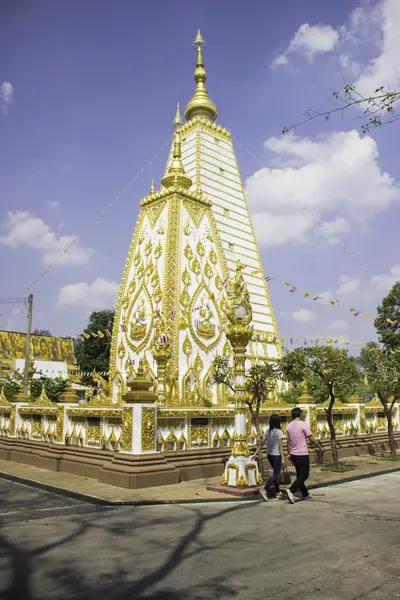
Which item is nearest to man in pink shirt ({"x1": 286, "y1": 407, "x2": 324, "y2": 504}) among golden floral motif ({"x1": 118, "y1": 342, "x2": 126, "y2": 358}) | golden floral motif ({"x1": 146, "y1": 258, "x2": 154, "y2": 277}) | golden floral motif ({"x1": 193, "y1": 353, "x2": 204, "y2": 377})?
golden floral motif ({"x1": 193, "y1": 353, "x2": 204, "y2": 377})

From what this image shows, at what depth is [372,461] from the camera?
1769 cm

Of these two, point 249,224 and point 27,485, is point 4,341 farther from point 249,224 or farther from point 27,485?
point 27,485

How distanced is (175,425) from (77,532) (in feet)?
21.6

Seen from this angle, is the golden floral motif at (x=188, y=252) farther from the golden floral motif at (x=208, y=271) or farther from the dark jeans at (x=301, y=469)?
the dark jeans at (x=301, y=469)

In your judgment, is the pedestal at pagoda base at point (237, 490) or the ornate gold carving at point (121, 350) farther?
the ornate gold carving at point (121, 350)

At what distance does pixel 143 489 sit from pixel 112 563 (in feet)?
19.1

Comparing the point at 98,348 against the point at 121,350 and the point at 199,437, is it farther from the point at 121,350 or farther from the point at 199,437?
the point at 199,437

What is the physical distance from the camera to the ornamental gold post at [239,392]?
11.3 metres

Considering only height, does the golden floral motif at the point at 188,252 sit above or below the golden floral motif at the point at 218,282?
above

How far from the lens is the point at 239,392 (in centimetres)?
1205

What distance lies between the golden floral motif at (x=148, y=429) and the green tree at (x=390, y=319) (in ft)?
126

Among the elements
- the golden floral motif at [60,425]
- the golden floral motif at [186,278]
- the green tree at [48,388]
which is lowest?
the golden floral motif at [60,425]

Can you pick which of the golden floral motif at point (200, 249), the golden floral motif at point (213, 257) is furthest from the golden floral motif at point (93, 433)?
the golden floral motif at point (213, 257)

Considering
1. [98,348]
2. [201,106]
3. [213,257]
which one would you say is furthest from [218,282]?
[98,348]
